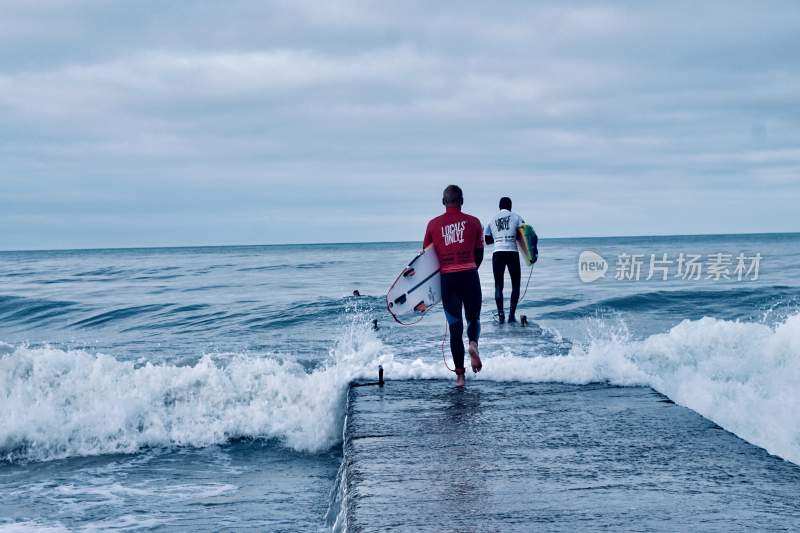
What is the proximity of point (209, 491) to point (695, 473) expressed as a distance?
399 centimetres

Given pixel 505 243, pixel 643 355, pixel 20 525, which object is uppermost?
pixel 505 243

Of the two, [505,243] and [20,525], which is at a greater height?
[505,243]

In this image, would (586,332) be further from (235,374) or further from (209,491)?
(209,491)

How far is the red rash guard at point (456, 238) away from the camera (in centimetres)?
714

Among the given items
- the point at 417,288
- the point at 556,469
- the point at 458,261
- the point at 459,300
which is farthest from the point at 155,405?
the point at 556,469

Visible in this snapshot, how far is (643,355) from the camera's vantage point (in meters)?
10.0

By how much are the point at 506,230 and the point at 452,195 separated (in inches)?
189

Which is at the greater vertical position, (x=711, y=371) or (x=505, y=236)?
(x=505, y=236)

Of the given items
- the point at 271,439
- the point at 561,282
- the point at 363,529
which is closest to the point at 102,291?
the point at 561,282

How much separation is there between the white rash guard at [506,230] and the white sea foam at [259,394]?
2.76m

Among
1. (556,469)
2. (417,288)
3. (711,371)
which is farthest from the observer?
(711,371)

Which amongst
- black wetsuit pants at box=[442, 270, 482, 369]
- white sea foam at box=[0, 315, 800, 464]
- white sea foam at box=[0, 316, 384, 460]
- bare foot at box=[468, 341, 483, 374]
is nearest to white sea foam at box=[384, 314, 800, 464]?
white sea foam at box=[0, 315, 800, 464]

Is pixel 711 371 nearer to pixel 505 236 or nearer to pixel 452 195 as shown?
pixel 505 236

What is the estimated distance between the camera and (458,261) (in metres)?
7.20
